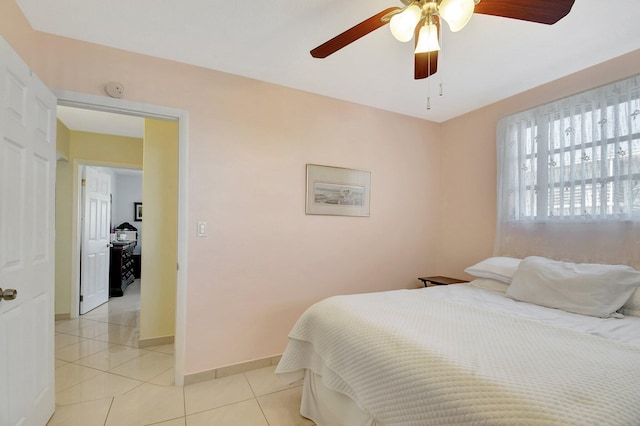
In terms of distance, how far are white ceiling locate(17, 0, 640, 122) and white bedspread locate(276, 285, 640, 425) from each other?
170 cm

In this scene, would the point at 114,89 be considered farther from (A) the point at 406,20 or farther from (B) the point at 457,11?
(B) the point at 457,11

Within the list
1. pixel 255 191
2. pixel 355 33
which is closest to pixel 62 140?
pixel 255 191

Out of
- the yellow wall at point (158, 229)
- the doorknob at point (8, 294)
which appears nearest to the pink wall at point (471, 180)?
the yellow wall at point (158, 229)

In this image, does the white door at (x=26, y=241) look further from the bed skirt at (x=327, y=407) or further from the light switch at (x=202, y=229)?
the bed skirt at (x=327, y=407)

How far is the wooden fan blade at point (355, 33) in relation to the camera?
137 centimetres

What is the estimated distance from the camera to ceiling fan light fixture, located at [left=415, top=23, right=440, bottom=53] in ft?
4.67

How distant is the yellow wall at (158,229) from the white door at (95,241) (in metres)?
1.61

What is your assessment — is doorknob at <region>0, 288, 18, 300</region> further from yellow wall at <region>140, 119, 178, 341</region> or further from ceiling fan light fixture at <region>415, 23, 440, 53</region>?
ceiling fan light fixture at <region>415, 23, 440, 53</region>

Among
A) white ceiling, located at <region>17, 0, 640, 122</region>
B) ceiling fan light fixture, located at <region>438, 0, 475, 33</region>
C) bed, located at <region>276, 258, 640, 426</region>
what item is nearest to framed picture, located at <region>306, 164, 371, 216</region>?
white ceiling, located at <region>17, 0, 640, 122</region>

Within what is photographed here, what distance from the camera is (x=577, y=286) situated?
1849 mm

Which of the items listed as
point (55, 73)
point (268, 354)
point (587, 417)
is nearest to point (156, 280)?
point (268, 354)

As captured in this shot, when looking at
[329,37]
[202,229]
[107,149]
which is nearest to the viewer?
[329,37]

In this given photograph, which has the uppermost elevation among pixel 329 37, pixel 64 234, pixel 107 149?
pixel 329 37

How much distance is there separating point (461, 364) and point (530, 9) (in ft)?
4.63
